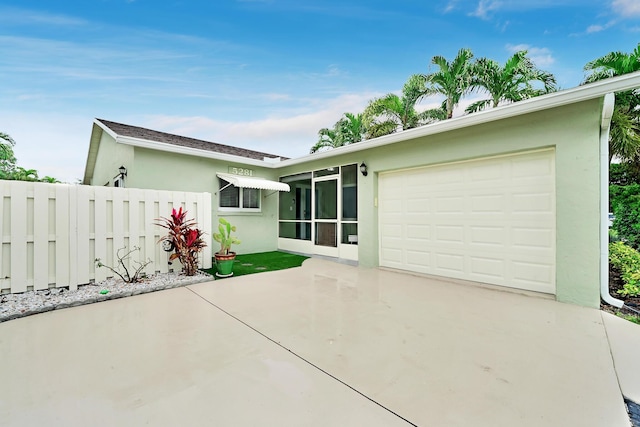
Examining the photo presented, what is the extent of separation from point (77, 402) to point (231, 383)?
51.5 inches

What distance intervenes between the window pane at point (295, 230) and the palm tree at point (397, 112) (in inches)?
383

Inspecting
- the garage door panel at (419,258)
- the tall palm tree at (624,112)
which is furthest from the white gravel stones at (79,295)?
the tall palm tree at (624,112)

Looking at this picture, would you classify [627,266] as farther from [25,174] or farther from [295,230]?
[25,174]

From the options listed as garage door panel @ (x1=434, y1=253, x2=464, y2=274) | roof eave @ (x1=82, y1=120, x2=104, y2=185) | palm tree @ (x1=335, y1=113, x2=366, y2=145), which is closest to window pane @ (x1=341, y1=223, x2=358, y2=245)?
garage door panel @ (x1=434, y1=253, x2=464, y2=274)

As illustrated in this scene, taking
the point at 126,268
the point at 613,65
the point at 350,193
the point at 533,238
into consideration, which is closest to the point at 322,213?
the point at 350,193

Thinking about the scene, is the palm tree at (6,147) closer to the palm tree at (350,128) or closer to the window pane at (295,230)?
the window pane at (295,230)

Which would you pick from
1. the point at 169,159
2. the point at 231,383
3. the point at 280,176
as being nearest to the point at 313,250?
the point at 280,176

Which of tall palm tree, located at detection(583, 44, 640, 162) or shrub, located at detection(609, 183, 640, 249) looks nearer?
shrub, located at detection(609, 183, 640, 249)

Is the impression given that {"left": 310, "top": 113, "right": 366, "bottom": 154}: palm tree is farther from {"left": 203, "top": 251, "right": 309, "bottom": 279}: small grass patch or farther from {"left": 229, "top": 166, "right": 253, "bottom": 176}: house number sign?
{"left": 203, "top": 251, "right": 309, "bottom": 279}: small grass patch

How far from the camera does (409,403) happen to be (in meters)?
2.31

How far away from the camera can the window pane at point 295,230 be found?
10719mm

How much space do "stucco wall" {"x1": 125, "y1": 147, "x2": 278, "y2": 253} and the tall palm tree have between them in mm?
12921

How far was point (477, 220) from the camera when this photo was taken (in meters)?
6.34

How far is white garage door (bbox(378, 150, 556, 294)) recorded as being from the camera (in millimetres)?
5488
